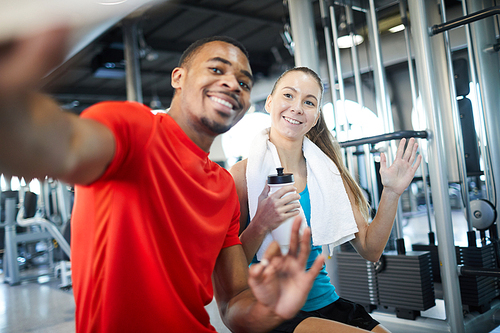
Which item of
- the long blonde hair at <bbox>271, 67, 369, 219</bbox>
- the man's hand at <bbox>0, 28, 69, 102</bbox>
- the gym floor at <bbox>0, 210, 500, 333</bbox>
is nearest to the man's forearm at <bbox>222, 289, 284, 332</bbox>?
the man's hand at <bbox>0, 28, 69, 102</bbox>

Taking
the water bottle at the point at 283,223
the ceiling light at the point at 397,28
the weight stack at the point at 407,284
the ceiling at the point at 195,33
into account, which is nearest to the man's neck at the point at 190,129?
the water bottle at the point at 283,223

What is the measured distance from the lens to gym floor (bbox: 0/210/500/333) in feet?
10.1

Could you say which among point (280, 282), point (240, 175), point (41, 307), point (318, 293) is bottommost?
point (41, 307)

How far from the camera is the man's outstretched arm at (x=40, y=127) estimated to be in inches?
16.5

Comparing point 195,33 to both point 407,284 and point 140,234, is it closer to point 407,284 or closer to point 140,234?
point 407,284

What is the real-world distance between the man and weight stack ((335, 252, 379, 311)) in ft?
5.19

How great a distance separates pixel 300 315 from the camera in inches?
52.2

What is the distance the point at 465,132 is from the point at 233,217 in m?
2.40

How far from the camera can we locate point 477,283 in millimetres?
2264

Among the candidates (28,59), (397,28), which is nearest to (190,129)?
(28,59)

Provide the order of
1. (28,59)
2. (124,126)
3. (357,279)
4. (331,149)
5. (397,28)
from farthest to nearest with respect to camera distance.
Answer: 1. (397,28)
2. (357,279)
3. (331,149)
4. (124,126)
5. (28,59)

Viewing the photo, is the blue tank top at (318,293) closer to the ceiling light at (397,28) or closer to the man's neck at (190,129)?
the man's neck at (190,129)

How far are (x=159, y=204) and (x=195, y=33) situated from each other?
733 centimetres

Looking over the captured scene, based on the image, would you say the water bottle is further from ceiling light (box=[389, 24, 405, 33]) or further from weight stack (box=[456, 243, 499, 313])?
ceiling light (box=[389, 24, 405, 33])
